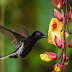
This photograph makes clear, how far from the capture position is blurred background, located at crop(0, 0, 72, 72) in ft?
9.61

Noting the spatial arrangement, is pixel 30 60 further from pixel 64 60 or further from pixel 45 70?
pixel 64 60

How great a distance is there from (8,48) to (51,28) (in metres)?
1.27

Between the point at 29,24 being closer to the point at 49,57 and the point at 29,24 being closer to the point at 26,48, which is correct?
the point at 26,48

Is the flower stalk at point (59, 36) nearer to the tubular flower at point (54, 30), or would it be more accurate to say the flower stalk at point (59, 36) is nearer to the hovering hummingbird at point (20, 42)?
the tubular flower at point (54, 30)

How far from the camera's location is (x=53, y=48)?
2863mm

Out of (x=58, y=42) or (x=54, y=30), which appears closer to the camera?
(x=58, y=42)

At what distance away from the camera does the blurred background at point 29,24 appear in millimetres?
2930

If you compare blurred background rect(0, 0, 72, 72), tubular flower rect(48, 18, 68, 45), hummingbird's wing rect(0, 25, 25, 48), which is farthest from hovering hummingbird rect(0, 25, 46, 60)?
blurred background rect(0, 0, 72, 72)

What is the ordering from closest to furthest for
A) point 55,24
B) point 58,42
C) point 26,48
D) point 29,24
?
point 58,42 → point 55,24 → point 26,48 → point 29,24

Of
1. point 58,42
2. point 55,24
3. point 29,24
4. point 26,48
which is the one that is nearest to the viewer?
point 58,42

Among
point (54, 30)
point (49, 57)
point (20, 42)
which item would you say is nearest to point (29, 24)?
point (20, 42)

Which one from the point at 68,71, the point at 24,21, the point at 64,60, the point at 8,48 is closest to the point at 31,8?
the point at 24,21

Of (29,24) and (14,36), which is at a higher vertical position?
(14,36)

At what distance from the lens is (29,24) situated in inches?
126
